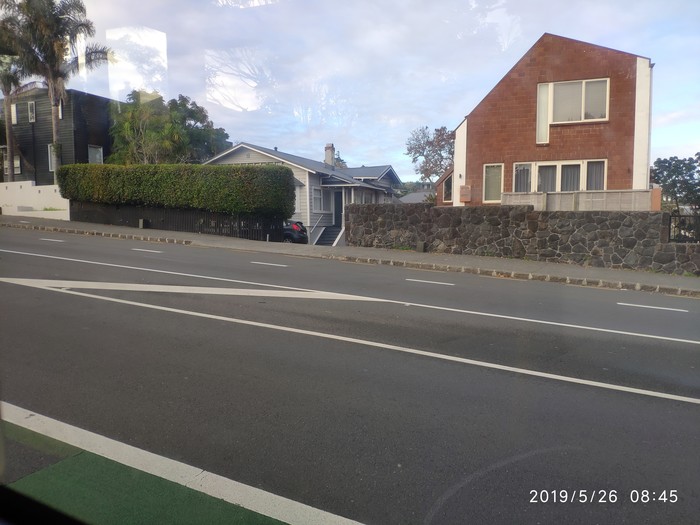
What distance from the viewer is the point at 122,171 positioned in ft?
83.4

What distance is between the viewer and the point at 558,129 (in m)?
20.8

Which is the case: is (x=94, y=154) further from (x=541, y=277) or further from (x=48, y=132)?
(x=541, y=277)

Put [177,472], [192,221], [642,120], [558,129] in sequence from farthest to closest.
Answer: [192,221] < [558,129] < [642,120] < [177,472]

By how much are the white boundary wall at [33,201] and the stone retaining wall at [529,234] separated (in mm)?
16244

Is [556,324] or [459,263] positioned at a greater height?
[459,263]

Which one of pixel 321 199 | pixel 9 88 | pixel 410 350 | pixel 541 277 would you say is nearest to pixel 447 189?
pixel 321 199

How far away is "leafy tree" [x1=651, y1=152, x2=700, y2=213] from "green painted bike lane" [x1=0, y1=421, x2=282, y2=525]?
4403 centimetres

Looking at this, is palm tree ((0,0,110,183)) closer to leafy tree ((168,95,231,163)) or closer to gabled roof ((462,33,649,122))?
leafy tree ((168,95,231,163))

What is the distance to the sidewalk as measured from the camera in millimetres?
13875

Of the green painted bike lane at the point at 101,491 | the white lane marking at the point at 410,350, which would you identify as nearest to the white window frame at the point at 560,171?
the white lane marking at the point at 410,350

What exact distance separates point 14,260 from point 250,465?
12.0 m

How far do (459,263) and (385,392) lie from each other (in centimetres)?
1185
